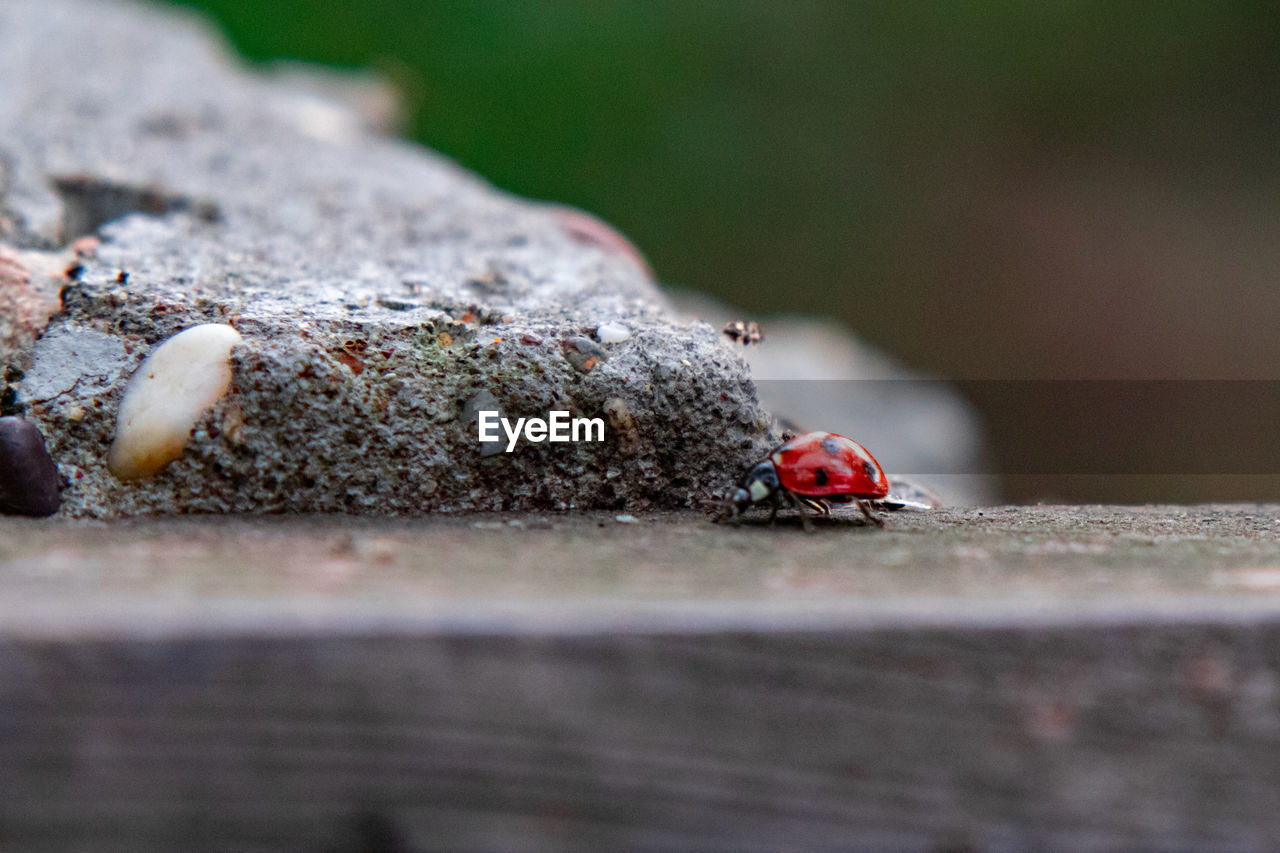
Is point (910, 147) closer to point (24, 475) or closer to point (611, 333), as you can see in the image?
point (611, 333)

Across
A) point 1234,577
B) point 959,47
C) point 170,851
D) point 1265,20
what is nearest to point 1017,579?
point 1234,577

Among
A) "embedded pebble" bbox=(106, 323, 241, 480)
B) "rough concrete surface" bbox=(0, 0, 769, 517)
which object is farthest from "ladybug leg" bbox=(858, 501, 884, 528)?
"embedded pebble" bbox=(106, 323, 241, 480)

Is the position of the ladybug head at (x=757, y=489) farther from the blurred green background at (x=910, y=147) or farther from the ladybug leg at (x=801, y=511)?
the blurred green background at (x=910, y=147)

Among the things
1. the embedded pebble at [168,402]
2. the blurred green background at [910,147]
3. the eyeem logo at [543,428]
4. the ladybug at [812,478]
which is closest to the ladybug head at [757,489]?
the ladybug at [812,478]

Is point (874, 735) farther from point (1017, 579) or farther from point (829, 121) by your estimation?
point (829, 121)

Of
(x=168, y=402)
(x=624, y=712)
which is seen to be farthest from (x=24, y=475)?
(x=624, y=712)
